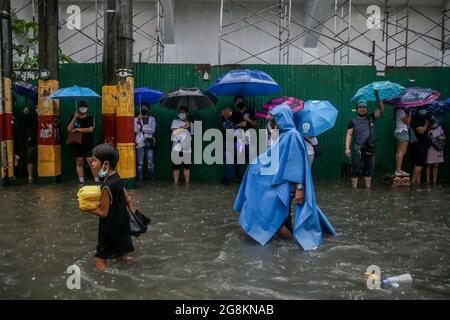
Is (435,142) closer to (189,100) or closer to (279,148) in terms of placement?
(189,100)

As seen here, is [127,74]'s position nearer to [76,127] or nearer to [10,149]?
[76,127]

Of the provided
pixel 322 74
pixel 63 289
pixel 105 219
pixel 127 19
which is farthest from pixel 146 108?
pixel 63 289

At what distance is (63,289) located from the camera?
13.8ft

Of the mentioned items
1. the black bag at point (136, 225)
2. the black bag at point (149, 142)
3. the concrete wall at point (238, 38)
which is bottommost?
the black bag at point (136, 225)

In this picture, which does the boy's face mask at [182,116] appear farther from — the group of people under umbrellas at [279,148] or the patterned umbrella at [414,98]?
the patterned umbrella at [414,98]

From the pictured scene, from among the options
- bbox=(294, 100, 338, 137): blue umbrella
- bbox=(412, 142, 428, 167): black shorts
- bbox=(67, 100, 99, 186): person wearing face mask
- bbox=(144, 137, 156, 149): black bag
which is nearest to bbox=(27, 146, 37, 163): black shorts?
bbox=(67, 100, 99, 186): person wearing face mask

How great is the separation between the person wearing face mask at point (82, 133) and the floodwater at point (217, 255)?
2262 mm

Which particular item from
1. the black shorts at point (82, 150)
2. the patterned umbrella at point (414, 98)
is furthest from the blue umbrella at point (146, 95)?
the patterned umbrella at point (414, 98)

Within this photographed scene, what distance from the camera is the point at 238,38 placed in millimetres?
19641

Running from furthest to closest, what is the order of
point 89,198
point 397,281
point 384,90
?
point 384,90 → point 89,198 → point 397,281

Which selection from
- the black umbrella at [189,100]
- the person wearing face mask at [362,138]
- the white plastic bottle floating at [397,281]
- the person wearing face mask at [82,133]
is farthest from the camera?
the black umbrella at [189,100]

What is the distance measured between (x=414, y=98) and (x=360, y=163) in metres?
1.86

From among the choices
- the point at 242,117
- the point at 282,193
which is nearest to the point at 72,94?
the point at 242,117

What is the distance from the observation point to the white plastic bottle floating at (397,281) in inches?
171
